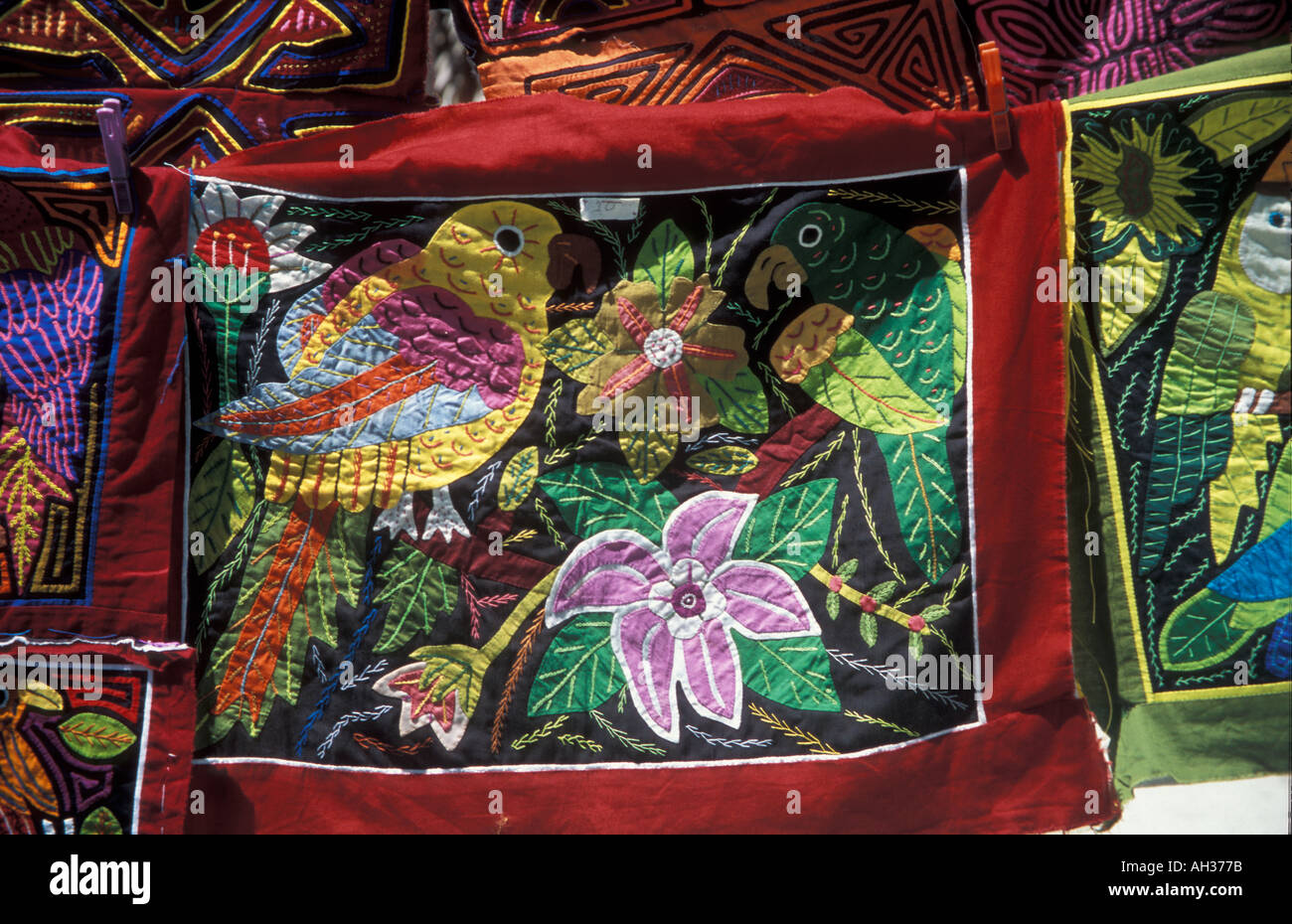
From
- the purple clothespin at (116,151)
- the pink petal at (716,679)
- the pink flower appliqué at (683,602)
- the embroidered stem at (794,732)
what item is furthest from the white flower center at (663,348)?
the purple clothespin at (116,151)

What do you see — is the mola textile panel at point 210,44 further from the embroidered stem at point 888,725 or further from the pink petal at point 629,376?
the embroidered stem at point 888,725

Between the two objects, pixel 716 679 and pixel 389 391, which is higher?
pixel 389 391

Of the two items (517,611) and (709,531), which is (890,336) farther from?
(517,611)

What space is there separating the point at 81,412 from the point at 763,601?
115 centimetres

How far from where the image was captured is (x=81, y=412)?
1622 millimetres

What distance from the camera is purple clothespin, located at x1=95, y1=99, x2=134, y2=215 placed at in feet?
5.26

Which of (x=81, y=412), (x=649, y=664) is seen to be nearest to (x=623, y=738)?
(x=649, y=664)

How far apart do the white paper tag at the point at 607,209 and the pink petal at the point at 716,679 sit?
712mm

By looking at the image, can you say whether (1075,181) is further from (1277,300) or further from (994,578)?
(994,578)

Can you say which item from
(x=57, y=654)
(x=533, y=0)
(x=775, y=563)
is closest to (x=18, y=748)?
(x=57, y=654)

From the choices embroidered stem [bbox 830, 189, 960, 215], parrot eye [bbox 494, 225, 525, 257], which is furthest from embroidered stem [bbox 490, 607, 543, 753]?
embroidered stem [bbox 830, 189, 960, 215]

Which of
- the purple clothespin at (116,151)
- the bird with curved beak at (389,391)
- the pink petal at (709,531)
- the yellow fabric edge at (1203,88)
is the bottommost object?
the pink petal at (709,531)

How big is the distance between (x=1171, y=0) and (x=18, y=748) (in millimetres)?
2275

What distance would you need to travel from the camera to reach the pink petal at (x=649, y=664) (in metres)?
1.69
